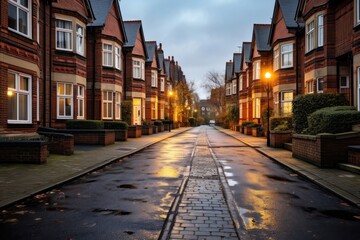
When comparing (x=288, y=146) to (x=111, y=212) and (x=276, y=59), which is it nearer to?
(x=276, y=59)

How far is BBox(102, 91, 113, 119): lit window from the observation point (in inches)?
1061

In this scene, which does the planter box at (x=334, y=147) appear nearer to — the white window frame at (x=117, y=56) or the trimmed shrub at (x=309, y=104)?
the trimmed shrub at (x=309, y=104)

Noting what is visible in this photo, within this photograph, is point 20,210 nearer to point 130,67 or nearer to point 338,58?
point 338,58

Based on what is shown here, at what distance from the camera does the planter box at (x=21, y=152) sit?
11.3 m

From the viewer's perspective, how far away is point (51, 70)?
20.0 meters

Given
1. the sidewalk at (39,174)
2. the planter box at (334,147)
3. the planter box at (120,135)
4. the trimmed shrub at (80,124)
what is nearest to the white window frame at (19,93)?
the sidewalk at (39,174)

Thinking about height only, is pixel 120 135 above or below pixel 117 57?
below

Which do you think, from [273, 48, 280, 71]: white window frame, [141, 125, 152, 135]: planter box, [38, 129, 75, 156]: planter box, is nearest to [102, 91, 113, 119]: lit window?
[141, 125, 152, 135]: planter box

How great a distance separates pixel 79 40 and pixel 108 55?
5.16 metres

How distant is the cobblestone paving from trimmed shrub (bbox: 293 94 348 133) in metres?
8.54

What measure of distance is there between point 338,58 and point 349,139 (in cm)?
890

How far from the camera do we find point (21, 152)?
37.3 feet

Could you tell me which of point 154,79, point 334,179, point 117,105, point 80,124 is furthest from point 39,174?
point 154,79

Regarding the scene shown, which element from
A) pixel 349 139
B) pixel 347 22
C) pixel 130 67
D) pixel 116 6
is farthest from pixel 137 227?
pixel 130 67
